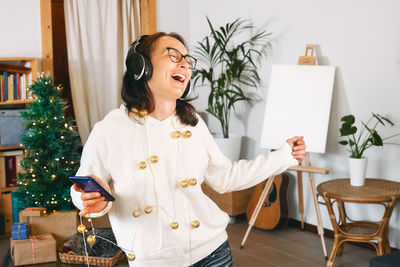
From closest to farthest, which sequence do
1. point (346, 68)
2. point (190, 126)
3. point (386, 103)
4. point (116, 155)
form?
1. point (116, 155)
2. point (190, 126)
3. point (386, 103)
4. point (346, 68)

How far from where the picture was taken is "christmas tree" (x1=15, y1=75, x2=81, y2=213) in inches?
144

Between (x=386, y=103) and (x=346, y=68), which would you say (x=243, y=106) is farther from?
(x=386, y=103)

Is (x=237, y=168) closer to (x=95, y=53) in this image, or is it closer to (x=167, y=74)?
(x=167, y=74)

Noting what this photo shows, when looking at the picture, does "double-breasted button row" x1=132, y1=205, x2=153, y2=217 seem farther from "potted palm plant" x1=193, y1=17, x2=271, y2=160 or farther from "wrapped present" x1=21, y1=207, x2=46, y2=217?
"potted palm plant" x1=193, y1=17, x2=271, y2=160

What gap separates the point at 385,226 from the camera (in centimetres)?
340

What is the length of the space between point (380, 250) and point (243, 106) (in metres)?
2.06

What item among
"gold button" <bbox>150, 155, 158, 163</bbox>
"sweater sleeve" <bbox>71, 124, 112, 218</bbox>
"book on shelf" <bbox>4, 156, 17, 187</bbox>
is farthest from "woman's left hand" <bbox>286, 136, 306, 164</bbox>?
"book on shelf" <bbox>4, 156, 17, 187</bbox>

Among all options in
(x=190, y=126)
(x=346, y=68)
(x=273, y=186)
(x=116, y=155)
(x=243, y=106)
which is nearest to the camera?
(x=116, y=155)

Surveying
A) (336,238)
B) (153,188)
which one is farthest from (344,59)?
(153,188)

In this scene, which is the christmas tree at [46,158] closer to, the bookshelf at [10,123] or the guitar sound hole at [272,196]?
the bookshelf at [10,123]

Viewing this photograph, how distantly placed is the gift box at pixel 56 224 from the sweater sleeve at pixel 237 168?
2090 millimetres

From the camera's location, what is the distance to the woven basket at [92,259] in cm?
297

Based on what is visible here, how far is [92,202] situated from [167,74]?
0.49m

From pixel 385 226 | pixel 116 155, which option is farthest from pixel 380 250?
pixel 116 155
